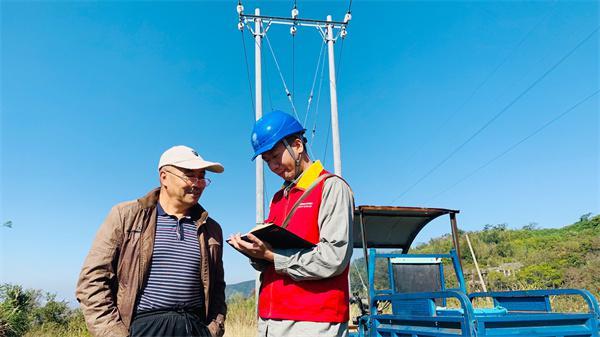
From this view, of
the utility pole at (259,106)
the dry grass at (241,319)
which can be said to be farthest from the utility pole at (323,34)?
the dry grass at (241,319)

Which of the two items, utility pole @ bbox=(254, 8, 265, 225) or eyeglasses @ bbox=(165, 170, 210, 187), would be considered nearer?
eyeglasses @ bbox=(165, 170, 210, 187)

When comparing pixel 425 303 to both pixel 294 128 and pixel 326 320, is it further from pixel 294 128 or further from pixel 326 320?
pixel 294 128

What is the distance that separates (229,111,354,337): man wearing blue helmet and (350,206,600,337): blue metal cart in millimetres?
1404

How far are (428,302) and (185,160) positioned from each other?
8.38 feet

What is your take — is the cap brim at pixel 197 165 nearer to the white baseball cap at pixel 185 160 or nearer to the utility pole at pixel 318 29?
the white baseball cap at pixel 185 160

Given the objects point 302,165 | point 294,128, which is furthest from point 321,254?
point 294,128

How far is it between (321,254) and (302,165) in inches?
23.1

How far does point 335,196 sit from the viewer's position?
208 centimetres

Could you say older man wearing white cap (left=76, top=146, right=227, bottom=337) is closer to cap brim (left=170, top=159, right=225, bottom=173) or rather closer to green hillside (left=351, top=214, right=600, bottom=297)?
cap brim (left=170, top=159, right=225, bottom=173)

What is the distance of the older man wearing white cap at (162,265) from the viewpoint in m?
2.12

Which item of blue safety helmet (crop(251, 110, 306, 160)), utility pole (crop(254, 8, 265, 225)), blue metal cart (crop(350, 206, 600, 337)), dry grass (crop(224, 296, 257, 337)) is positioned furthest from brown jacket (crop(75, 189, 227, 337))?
dry grass (crop(224, 296, 257, 337))

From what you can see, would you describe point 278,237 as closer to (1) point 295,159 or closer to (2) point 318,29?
(1) point 295,159

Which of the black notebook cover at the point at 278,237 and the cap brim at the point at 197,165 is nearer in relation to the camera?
the black notebook cover at the point at 278,237

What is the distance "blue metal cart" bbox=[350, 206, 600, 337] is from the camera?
3092 mm
